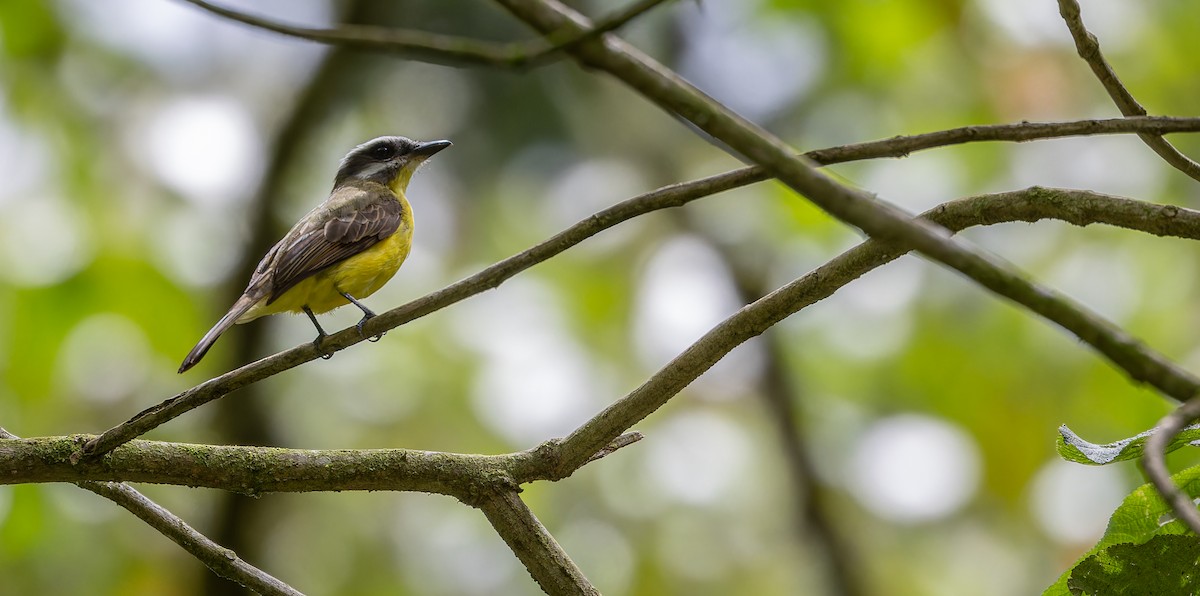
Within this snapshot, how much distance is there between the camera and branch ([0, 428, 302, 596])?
2803mm

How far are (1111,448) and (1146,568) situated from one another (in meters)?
0.25

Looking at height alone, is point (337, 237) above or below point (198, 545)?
above

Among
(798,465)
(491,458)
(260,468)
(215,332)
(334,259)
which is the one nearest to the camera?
(260,468)

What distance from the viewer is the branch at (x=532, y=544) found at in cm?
279

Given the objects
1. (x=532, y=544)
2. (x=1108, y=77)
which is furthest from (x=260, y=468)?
(x=1108, y=77)

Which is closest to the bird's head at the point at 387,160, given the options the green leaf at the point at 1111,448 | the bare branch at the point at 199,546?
the bare branch at the point at 199,546

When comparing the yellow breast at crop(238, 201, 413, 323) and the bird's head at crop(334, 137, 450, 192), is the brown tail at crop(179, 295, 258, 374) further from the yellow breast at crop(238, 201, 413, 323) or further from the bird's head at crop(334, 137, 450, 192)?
the bird's head at crop(334, 137, 450, 192)

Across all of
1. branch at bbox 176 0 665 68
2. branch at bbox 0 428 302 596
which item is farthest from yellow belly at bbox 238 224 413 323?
branch at bbox 176 0 665 68

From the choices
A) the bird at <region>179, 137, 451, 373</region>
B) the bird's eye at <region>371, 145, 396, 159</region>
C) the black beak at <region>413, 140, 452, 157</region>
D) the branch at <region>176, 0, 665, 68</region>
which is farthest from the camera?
the bird's eye at <region>371, 145, 396, 159</region>

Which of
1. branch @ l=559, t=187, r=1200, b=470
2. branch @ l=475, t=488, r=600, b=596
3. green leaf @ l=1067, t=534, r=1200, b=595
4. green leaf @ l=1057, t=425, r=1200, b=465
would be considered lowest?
green leaf @ l=1067, t=534, r=1200, b=595

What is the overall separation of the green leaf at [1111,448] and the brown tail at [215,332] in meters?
2.56

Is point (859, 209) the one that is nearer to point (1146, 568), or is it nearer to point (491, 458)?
point (1146, 568)

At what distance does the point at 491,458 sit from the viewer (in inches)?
114

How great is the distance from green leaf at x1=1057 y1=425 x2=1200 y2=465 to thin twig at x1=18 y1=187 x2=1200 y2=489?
0.55 meters
